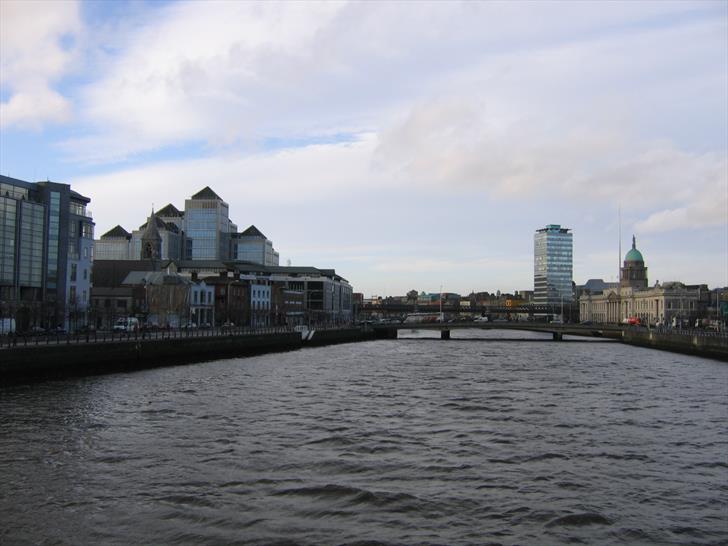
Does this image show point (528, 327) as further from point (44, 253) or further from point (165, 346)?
point (44, 253)

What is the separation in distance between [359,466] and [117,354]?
135 ft

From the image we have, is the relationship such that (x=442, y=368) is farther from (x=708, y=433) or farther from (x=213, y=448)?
(x=213, y=448)

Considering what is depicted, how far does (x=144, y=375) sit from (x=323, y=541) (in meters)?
41.1

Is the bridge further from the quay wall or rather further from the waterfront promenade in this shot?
the quay wall

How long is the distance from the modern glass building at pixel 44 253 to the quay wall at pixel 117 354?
1761 centimetres

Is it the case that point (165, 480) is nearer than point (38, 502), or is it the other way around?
point (38, 502)

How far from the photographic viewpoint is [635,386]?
4853 centimetres

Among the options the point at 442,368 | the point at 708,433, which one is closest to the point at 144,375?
the point at 442,368

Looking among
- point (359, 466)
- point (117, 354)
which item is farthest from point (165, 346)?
point (359, 466)

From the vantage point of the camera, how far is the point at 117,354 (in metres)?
57.9

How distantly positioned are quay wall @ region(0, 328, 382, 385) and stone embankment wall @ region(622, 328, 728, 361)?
5729cm

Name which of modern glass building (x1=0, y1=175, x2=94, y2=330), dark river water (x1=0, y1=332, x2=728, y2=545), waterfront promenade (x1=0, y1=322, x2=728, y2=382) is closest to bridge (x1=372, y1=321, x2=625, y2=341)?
waterfront promenade (x1=0, y1=322, x2=728, y2=382)

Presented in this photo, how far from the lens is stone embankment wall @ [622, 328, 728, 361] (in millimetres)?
82812

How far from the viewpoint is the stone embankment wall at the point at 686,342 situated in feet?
272
